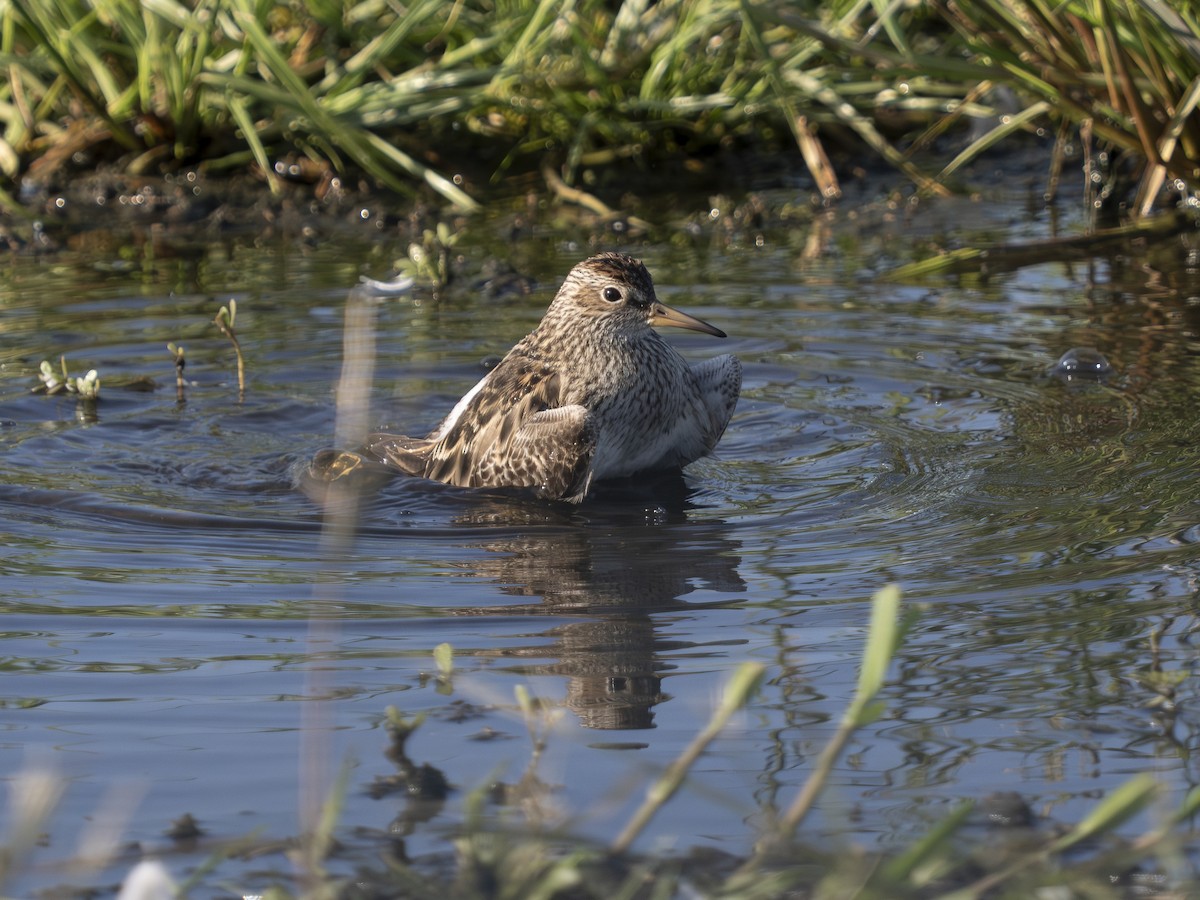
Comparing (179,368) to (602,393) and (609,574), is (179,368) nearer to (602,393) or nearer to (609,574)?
(602,393)

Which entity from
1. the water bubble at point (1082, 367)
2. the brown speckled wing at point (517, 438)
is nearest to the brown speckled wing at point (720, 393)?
the brown speckled wing at point (517, 438)

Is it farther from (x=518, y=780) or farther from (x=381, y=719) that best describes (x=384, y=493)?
(x=518, y=780)

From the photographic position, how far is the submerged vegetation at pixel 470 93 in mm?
9438

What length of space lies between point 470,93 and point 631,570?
17.5ft

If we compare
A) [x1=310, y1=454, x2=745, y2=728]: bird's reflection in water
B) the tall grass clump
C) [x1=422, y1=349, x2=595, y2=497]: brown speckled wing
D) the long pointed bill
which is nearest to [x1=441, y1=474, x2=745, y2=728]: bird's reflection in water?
[x1=310, y1=454, x2=745, y2=728]: bird's reflection in water

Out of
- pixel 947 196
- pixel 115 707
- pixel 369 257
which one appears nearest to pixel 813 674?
pixel 115 707

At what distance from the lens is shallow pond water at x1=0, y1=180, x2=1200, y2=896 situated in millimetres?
3525

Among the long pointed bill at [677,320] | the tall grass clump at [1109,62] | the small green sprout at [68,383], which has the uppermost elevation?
the tall grass clump at [1109,62]

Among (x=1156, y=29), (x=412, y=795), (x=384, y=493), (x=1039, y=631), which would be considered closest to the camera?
(x=412, y=795)

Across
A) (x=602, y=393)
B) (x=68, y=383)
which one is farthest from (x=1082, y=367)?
(x=68, y=383)

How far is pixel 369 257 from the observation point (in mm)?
9398

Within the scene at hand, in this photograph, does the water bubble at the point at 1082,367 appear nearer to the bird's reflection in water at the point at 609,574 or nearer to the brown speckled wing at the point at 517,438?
the bird's reflection in water at the point at 609,574

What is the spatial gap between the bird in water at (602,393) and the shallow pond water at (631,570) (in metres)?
0.18

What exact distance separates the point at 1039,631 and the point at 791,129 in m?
6.98
